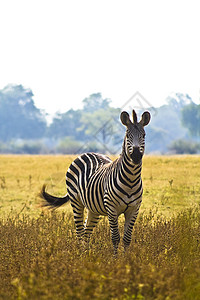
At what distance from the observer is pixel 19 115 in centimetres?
11600

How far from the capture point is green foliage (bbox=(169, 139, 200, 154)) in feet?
242

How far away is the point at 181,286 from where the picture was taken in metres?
5.05

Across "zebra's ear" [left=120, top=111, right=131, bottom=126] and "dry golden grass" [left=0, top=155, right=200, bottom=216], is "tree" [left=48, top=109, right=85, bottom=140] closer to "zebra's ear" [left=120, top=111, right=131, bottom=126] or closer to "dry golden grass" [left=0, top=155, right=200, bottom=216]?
"dry golden grass" [left=0, top=155, right=200, bottom=216]

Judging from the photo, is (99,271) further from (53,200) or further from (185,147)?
(185,147)

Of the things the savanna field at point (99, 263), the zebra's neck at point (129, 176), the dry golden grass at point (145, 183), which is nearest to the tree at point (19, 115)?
the dry golden grass at point (145, 183)

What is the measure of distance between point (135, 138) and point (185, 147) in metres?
69.9

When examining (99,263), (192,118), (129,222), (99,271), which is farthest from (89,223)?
(192,118)

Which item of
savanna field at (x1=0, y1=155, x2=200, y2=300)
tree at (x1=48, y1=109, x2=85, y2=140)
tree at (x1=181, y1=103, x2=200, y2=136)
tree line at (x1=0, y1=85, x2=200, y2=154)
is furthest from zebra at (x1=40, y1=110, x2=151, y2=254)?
tree at (x1=48, y1=109, x2=85, y2=140)

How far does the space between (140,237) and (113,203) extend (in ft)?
4.96

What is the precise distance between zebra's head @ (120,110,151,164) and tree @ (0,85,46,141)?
102m

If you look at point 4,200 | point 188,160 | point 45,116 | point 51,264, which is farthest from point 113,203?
point 45,116

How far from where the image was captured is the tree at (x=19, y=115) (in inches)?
4365

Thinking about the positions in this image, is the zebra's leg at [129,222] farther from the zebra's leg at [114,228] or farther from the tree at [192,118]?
the tree at [192,118]

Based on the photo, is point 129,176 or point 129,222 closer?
point 129,176
